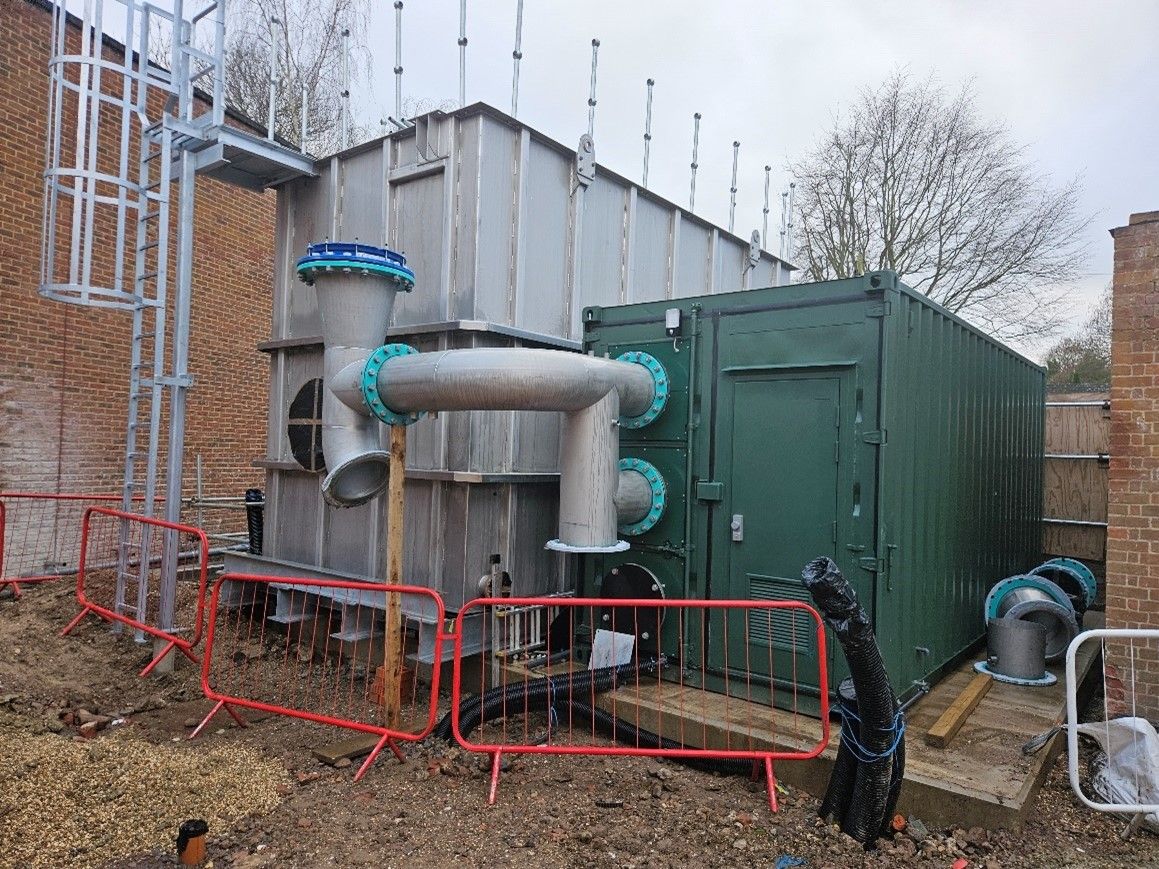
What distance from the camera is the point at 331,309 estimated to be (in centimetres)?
541

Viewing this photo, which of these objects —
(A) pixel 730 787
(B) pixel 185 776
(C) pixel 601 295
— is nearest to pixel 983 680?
(A) pixel 730 787

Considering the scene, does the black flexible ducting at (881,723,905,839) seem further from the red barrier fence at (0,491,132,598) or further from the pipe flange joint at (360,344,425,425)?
the red barrier fence at (0,491,132,598)

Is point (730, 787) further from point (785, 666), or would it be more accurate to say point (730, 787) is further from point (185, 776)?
point (185, 776)

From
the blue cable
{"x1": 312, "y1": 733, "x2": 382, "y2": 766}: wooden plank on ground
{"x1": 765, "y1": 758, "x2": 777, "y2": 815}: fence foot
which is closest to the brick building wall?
{"x1": 312, "y1": 733, "x2": 382, "y2": 766}: wooden plank on ground

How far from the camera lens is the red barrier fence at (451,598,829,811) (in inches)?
185

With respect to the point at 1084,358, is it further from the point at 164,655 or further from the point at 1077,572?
the point at 164,655

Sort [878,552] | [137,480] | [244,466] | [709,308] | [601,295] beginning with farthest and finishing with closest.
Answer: [244,466] < [137,480] < [601,295] < [709,308] < [878,552]

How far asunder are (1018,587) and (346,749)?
218 inches

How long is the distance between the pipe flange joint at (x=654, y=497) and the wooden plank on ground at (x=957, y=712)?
221 cm

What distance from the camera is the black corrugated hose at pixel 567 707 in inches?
192

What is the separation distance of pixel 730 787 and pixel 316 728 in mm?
2818

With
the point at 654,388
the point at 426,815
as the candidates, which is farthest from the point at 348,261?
the point at 426,815

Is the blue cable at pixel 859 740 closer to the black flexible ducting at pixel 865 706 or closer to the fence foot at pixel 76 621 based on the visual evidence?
the black flexible ducting at pixel 865 706

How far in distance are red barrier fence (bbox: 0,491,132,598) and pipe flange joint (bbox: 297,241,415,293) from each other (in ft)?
15.3
